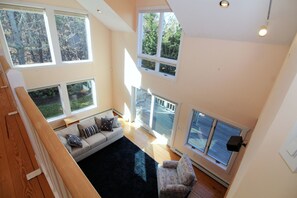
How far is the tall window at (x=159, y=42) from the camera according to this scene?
14.3 feet

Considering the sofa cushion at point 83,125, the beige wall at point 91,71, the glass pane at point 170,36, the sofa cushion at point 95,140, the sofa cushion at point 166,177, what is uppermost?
the glass pane at point 170,36

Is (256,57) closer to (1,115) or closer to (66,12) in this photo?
(1,115)

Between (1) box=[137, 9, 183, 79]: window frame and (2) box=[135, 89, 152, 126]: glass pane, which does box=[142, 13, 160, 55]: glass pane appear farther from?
(2) box=[135, 89, 152, 126]: glass pane

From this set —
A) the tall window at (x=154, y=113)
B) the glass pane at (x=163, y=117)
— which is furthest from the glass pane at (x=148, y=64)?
the glass pane at (x=163, y=117)

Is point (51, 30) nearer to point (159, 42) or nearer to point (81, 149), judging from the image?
point (159, 42)

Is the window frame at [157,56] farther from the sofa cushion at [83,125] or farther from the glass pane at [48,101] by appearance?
the glass pane at [48,101]

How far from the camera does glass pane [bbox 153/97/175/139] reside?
523 centimetres

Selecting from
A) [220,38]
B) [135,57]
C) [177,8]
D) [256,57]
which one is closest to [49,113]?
[135,57]

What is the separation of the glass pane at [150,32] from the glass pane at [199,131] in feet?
8.37

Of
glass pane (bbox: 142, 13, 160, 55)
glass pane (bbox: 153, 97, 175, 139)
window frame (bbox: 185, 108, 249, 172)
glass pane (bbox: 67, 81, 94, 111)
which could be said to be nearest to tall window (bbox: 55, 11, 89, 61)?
glass pane (bbox: 67, 81, 94, 111)

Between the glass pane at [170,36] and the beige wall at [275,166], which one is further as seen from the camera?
the glass pane at [170,36]

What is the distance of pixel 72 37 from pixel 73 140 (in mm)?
3635

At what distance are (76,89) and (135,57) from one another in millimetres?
2797

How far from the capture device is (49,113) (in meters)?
5.78
